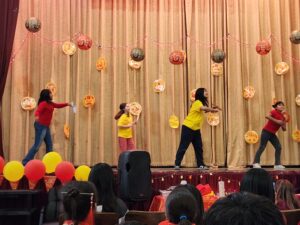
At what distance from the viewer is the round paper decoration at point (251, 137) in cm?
896

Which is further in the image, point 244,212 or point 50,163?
point 50,163

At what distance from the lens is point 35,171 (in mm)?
5656

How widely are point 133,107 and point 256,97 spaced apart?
A: 2.65 m

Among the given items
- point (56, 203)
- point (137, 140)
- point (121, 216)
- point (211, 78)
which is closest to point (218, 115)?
point (211, 78)

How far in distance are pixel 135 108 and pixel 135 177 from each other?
379 centimetres

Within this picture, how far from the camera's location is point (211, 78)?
9.09 m

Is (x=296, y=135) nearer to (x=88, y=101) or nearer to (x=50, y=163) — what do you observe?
(x=88, y=101)

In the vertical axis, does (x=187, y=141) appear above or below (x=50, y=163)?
above

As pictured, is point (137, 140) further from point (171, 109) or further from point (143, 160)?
point (143, 160)

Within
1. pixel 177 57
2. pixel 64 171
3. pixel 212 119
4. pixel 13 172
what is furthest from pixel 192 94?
pixel 13 172

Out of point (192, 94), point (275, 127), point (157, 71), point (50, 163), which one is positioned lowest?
point (50, 163)

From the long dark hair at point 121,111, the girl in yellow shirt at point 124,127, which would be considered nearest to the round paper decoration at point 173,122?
the girl in yellow shirt at point 124,127

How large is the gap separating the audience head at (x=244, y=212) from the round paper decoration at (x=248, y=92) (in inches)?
328

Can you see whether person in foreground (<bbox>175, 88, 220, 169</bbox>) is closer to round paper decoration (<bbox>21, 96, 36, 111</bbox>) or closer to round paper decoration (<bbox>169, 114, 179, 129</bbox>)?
round paper decoration (<bbox>169, 114, 179, 129</bbox>)
